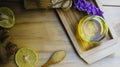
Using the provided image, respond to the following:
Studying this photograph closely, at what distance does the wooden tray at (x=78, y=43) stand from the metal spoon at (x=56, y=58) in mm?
53

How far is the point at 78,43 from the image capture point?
1.04 meters

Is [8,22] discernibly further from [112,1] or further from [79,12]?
[112,1]

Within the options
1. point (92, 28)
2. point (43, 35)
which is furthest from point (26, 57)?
point (92, 28)

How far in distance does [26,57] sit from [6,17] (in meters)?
0.15

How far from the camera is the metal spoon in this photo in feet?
3.29

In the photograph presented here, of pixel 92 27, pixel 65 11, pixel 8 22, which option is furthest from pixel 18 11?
pixel 92 27

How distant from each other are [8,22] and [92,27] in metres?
0.29

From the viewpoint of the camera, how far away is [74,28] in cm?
105

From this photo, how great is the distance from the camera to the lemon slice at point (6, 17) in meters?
1.01

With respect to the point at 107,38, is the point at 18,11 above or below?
above

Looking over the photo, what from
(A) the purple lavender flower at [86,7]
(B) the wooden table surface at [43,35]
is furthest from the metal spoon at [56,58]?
(A) the purple lavender flower at [86,7]

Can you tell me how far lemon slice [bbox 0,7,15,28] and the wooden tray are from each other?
0.16 meters

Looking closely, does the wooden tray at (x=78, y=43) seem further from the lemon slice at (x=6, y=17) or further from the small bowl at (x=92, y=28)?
the lemon slice at (x=6, y=17)

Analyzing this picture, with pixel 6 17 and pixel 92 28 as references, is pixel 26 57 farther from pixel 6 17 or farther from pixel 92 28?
pixel 92 28
